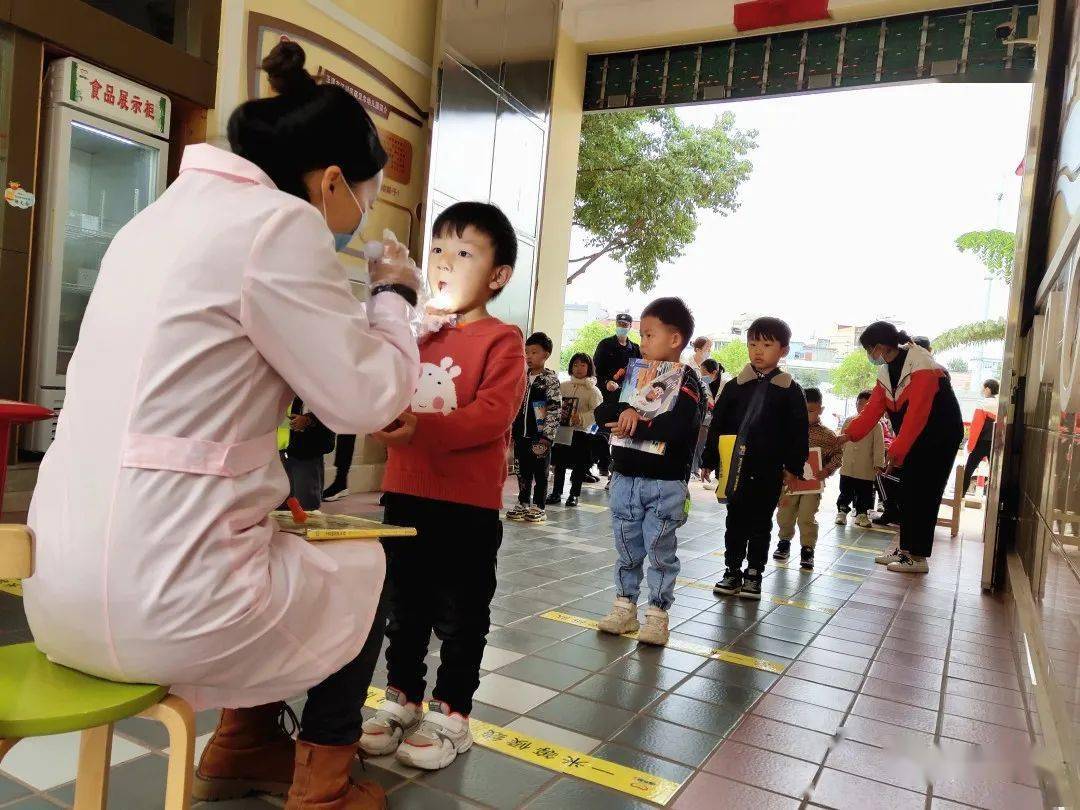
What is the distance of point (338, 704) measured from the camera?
1652 millimetres

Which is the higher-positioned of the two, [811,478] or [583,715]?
[811,478]

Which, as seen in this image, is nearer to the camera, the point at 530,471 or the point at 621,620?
the point at 621,620

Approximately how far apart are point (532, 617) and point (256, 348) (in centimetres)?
267

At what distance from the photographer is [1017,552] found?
482 cm

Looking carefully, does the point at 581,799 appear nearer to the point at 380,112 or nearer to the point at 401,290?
the point at 401,290

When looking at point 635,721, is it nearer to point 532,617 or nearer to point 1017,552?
point 532,617

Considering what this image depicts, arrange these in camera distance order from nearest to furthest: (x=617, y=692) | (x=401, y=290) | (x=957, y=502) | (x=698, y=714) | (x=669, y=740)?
1. (x=401, y=290)
2. (x=669, y=740)
3. (x=698, y=714)
4. (x=617, y=692)
5. (x=957, y=502)

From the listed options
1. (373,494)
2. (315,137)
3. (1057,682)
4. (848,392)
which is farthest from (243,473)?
(848,392)

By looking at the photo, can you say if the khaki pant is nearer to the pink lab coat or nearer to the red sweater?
the red sweater

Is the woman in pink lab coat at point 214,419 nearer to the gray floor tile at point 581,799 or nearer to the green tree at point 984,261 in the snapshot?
the gray floor tile at point 581,799

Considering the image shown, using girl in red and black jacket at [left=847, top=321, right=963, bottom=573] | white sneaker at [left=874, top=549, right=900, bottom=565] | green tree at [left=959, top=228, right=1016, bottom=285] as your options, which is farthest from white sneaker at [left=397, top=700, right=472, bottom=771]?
green tree at [left=959, top=228, right=1016, bottom=285]

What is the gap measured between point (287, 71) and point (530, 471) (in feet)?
17.7

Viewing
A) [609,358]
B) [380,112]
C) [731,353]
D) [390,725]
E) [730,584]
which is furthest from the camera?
[731,353]

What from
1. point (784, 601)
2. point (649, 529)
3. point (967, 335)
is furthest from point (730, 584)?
point (967, 335)
